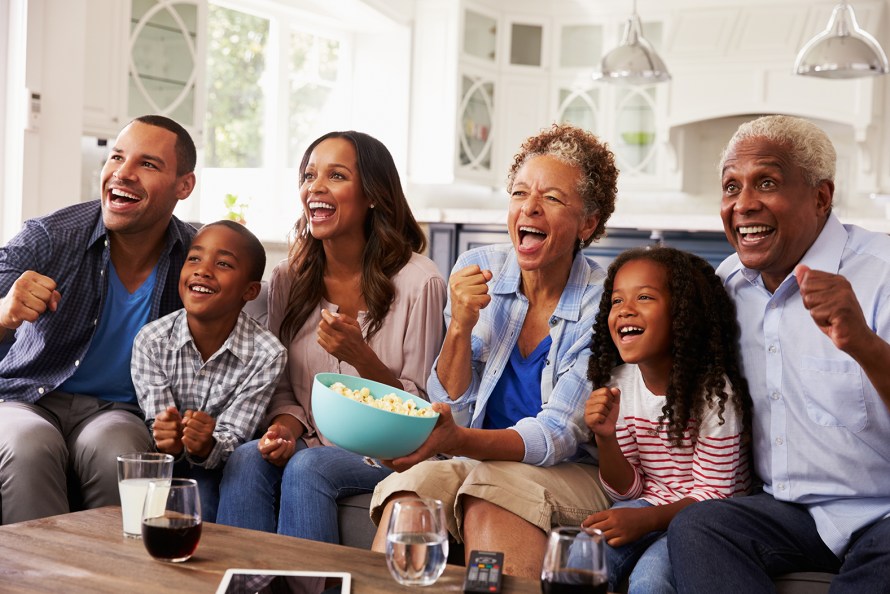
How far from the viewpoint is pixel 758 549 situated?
5.72ft

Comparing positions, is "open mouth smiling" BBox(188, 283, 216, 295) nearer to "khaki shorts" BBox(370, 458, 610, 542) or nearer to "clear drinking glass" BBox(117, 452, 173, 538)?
"khaki shorts" BBox(370, 458, 610, 542)

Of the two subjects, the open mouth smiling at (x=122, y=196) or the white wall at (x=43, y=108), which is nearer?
the open mouth smiling at (x=122, y=196)

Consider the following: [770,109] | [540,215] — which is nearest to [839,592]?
[540,215]

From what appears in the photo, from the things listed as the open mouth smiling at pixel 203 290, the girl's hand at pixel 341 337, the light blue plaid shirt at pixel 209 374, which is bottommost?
the light blue plaid shirt at pixel 209 374

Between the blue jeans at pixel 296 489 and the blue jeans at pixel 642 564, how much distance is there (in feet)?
1.90

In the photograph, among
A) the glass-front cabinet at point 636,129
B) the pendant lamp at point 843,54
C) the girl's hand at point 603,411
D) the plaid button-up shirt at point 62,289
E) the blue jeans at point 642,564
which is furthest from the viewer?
the glass-front cabinet at point 636,129

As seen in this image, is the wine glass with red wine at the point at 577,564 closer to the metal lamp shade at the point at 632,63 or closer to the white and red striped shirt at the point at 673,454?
the white and red striped shirt at the point at 673,454

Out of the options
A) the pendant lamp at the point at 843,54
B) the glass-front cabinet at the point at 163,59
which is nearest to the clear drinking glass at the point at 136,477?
the glass-front cabinet at the point at 163,59

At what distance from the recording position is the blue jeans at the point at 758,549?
165 cm

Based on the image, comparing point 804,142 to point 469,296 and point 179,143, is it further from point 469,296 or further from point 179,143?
point 179,143

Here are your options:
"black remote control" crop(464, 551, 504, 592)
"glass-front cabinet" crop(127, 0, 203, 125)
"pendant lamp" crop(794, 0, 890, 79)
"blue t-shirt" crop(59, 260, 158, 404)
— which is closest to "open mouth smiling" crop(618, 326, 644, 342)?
"black remote control" crop(464, 551, 504, 592)

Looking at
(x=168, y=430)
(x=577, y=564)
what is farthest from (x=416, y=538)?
(x=168, y=430)

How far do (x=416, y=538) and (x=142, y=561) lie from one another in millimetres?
437

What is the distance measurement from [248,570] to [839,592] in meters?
0.96
